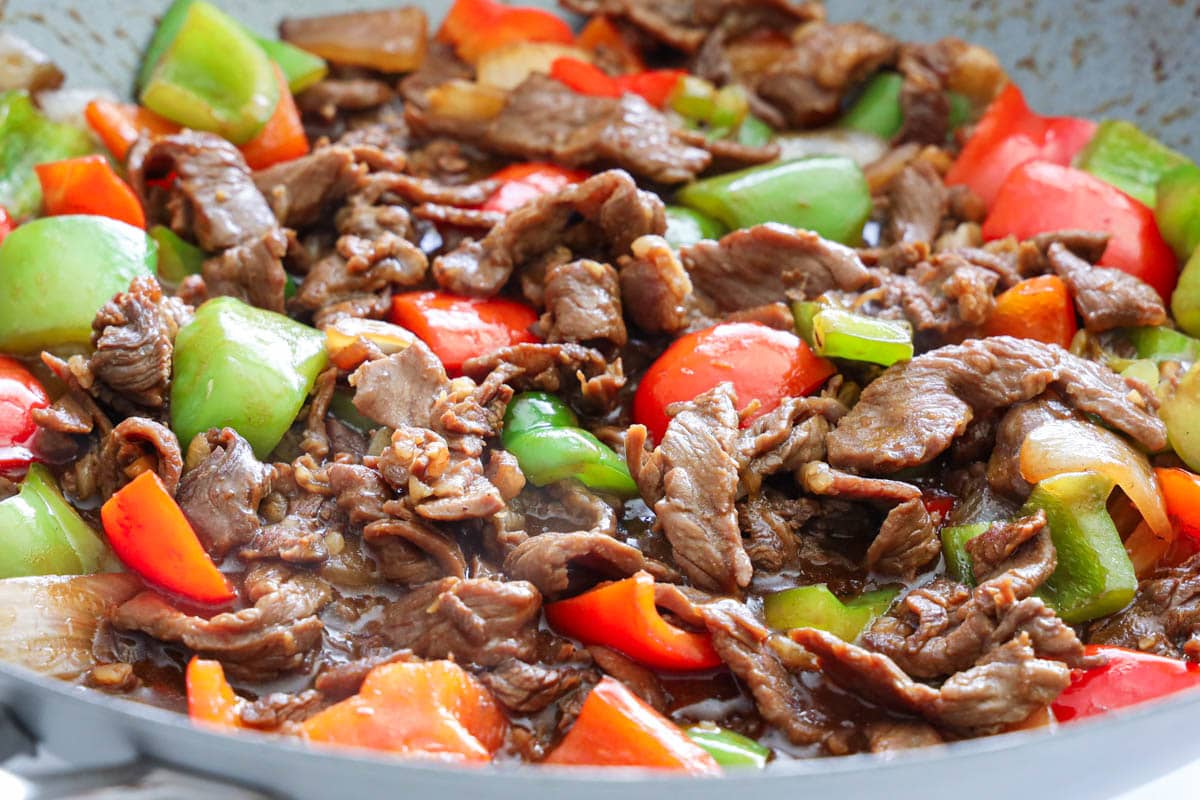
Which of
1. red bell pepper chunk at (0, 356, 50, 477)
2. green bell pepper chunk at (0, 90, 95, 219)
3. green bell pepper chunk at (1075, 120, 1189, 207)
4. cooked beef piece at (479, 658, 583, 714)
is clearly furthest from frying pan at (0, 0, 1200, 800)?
green bell pepper chunk at (1075, 120, 1189, 207)

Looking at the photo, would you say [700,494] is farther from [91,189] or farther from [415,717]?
[91,189]

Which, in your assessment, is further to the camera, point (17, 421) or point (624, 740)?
point (17, 421)

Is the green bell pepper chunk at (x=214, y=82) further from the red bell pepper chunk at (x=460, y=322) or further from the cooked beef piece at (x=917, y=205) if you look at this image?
the cooked beef piece at (x=917, y=205)

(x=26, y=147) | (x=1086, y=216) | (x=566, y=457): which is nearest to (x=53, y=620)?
(x=566, y=457)

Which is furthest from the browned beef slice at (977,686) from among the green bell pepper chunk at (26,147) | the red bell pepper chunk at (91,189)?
the green bell pepper chunk at (26,147)

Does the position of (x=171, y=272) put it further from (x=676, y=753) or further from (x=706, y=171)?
(x=676, y=753)

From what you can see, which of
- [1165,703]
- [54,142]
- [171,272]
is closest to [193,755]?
[1165,703]

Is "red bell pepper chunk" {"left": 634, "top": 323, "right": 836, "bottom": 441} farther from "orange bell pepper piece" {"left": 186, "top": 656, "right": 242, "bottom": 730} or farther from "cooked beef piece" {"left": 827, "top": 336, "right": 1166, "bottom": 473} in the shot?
"orange bell pepper piece" {"left": 186, "top": 656, "right": 242, "bottom": 730}
